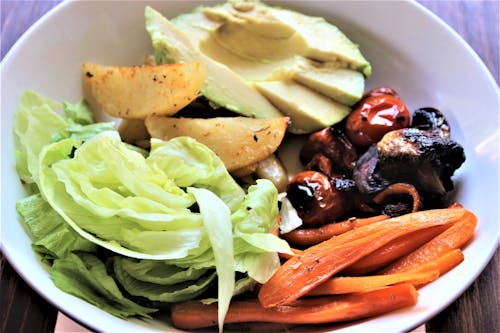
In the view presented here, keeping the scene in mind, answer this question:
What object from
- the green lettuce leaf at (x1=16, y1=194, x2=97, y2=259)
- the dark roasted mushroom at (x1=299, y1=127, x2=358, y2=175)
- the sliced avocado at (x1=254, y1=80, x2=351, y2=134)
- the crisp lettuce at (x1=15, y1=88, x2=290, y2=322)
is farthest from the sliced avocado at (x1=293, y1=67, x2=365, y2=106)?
the green lettuce leaf at (x1=16, y1=194, x2=97, y2=259)

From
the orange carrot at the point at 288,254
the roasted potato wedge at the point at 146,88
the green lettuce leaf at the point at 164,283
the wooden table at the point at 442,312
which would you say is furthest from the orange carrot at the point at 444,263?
the roasted potato wedge at the point at 146,88

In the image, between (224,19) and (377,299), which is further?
(224,19)

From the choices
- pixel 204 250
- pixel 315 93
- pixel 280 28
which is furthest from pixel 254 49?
pixel 204 250

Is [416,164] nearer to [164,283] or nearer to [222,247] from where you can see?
[222,247]

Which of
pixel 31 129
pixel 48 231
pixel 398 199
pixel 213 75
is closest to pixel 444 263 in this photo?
pixel 398 199

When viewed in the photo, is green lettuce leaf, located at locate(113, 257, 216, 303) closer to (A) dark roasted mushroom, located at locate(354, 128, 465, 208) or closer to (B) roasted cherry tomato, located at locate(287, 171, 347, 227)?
(B) roasted cherry tomato, located at locate(287, 171, 347, 227)

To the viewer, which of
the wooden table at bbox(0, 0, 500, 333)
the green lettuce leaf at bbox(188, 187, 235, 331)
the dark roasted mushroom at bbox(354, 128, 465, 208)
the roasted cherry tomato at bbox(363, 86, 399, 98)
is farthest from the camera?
the roasted cherry tomato at bbox(363, 86, 399, 98)

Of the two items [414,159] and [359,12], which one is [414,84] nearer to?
[359,12]
